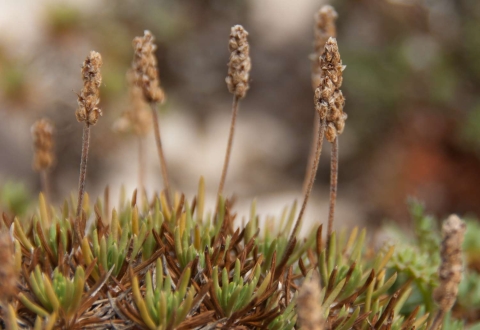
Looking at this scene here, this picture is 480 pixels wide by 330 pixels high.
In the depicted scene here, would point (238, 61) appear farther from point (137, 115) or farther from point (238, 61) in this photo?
point (137, 115)

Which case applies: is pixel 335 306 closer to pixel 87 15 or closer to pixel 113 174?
pixel 113 174

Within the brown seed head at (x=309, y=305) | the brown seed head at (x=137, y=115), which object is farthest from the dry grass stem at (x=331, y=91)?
the brown seed head at (x=137, y=115)

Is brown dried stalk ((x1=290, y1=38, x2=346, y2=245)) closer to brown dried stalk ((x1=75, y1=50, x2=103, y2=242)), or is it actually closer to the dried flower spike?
the dried flower spike

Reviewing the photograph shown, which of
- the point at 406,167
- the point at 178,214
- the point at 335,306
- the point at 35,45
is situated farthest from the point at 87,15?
the point at 335,306

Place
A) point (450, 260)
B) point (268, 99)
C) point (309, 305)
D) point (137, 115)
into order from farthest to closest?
point (268, 99), point (137, 115), point (450, 260), point (309, 305)

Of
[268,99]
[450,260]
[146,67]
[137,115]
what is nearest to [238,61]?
[146,67]

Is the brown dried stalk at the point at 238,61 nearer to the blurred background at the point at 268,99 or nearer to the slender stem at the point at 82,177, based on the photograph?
the slender stem at the point at 82,177

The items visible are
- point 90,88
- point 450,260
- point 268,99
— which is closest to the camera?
point 450,260
